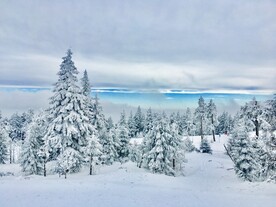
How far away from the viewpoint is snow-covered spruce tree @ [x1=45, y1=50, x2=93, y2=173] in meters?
33.2

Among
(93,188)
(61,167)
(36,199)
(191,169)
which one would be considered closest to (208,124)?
(191,169)

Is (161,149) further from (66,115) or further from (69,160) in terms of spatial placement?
(66,115)

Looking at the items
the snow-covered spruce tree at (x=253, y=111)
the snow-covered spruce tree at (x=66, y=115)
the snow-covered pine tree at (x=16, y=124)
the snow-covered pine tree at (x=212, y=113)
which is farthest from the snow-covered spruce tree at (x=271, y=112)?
the snow-covered pine tree at (x=16, y=124)

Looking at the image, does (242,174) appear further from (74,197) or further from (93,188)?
(74,197)

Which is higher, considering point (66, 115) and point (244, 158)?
point (66, 115)

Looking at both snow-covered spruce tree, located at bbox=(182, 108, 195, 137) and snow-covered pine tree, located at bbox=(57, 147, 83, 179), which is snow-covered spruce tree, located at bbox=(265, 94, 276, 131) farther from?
snow-covered spruce tree, located at bbox=(182, 108, 195, 137)

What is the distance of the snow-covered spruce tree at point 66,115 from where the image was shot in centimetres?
3322

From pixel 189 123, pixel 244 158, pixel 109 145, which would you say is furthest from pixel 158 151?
pixel 189 123

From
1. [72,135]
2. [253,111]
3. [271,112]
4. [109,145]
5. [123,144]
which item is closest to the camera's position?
[271,112]

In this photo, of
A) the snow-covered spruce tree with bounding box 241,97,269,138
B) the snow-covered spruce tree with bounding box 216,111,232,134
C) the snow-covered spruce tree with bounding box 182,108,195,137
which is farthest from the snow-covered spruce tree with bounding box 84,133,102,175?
the snow-covered spruce tree with bounding box 216,111,232,134

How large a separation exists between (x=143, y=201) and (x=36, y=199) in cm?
791

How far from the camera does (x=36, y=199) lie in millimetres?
20406

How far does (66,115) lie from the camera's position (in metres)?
33.4

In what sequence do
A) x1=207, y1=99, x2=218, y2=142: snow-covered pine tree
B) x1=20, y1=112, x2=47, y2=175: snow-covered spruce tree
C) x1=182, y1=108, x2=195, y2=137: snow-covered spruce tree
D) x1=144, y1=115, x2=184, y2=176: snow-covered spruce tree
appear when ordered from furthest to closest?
x1=182, y1=108, x2=195, y2=137: snow-covered spruce tree
x1=207, y1=99, x2=218, y2=142: snow-covered pine tree
x1=20, y1=112, x2=47, y2=175: snow-covered spruce tree
x1=144, y1=115, x2=184, y2=176: snow-covered spruce tree
